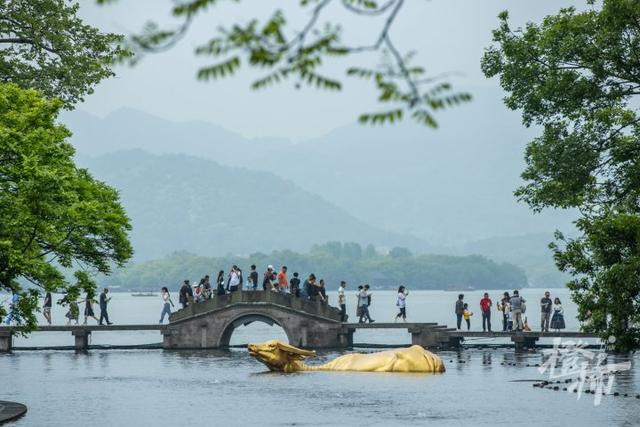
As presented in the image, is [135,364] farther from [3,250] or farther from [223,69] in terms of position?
[223,69]

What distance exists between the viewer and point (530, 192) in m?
45.6

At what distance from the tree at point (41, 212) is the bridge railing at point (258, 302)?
1146 inches

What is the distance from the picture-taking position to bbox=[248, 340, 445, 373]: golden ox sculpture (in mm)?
51656

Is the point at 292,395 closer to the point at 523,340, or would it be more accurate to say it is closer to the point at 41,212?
the point at 41,212

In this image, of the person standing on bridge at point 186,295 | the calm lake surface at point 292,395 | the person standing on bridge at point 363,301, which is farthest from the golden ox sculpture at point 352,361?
the person standing on bridge at point 186,295

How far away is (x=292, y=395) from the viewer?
41.7m

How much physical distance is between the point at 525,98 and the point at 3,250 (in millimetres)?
20626

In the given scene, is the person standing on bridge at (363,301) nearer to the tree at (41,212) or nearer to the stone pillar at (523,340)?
the stone pillar at (523,340)

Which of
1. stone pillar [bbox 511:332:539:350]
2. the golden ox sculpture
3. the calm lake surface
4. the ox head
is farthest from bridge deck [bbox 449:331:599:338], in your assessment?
the ox head

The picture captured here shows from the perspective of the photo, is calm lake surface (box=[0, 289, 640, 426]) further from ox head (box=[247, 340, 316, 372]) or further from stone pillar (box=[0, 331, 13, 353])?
stone pillar (box=[0, 331, 13, 353])

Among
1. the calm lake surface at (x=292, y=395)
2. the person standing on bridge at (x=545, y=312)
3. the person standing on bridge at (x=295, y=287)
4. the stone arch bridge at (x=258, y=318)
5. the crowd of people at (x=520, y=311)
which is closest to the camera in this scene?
the calm lake surface at (x=292, y=395)

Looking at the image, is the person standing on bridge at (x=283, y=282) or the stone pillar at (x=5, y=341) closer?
the person standing on bridge at (x=283, y=282)

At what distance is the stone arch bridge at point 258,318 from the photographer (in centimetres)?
6744

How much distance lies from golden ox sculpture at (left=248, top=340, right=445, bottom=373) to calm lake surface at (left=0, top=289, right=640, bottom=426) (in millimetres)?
852
